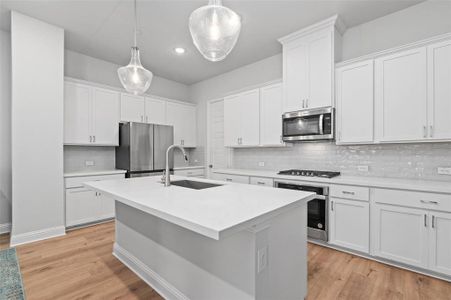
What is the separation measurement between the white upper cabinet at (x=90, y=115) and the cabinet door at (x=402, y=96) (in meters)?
4.11

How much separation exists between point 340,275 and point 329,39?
9.26ft

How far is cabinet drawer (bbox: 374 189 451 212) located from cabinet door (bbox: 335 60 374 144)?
689 mm

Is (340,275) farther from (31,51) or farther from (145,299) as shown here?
(31,51)

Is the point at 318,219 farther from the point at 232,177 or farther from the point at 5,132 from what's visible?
the point at 5,132

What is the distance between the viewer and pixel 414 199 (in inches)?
85.8

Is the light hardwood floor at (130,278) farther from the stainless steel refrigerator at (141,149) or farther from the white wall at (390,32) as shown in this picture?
the white wall at (390,32)

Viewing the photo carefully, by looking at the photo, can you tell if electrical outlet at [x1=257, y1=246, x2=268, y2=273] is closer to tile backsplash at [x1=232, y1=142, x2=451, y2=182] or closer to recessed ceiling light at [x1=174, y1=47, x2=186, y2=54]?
tile backsplash at [x1=232, y1=142, x2=451, y2=182]

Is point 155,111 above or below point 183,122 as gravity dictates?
above

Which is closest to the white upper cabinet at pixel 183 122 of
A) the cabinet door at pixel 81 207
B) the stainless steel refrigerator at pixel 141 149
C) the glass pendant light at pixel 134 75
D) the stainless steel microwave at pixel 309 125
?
the stainless steel refrigerator at pixel 141 149

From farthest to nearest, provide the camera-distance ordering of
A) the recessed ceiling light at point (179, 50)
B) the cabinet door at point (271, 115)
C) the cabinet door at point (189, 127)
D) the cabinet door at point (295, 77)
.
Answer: the cabinet door at point (189, 127), the recessed ceiling light at point (179, 50), the cabinet door at point (271, 115), the cabinet door at point (295, 77)

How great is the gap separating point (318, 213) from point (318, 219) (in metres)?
0.08

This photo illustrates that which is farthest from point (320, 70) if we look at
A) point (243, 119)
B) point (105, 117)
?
point (105, 117)

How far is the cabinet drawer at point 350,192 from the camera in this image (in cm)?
247

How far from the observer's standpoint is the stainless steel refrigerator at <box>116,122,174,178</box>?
13.0ft
